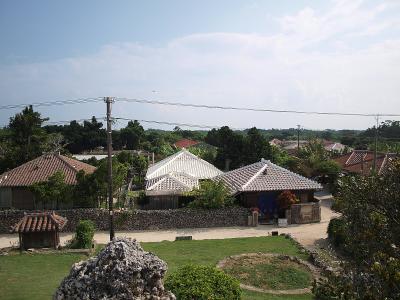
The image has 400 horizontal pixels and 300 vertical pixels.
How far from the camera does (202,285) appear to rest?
988cm

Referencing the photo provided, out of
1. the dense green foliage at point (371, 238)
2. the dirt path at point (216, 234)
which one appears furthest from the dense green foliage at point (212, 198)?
the dense green foliage at point (371, 238)

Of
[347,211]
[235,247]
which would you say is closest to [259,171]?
[235,247]

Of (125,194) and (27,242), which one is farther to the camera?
(125,194)

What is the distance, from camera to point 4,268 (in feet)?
57.2

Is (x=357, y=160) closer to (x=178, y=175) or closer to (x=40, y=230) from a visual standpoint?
(x=178, y=175)

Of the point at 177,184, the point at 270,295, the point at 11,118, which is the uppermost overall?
the point at 11,118

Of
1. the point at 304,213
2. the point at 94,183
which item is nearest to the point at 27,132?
the point at 94,183

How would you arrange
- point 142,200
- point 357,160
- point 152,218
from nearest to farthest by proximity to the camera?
point 152,218, point 142,200, point 357,160

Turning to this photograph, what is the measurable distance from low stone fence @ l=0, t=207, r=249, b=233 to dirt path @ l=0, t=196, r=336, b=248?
0.50 meters

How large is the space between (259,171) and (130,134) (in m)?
58.0

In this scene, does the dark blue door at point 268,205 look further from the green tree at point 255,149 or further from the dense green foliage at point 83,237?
the green tree at point 255,149

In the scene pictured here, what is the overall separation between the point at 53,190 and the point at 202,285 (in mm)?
A: 18884

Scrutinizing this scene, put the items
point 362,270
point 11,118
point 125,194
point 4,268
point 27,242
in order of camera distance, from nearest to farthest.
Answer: point 362,270
point 4,268
point 27,242
point 125,194
point 11,118

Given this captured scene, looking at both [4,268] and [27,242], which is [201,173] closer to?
[27,242]
